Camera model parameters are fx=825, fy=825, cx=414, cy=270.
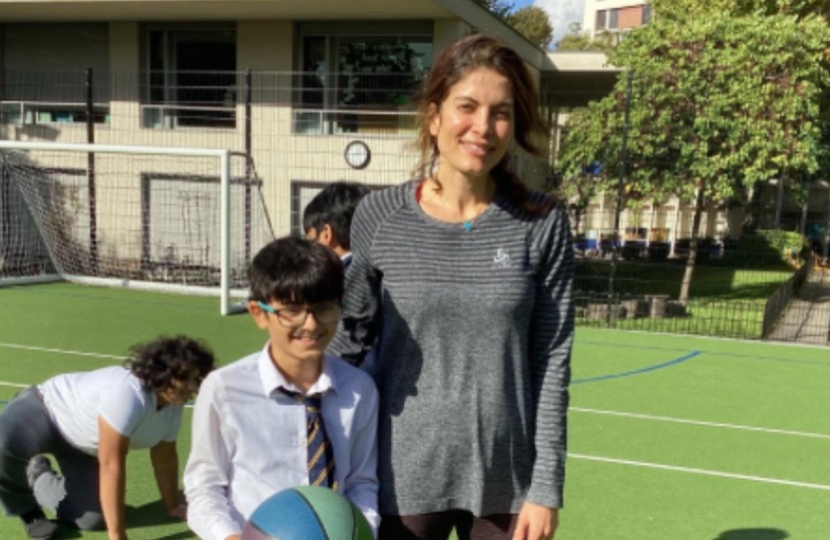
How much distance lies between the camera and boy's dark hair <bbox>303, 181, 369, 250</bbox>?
134 inches

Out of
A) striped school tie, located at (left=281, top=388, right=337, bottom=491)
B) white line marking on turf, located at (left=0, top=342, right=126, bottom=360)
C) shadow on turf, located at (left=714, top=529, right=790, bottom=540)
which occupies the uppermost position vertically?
striped school tie, located at (left=281, top=388, right=337, bottom=491)

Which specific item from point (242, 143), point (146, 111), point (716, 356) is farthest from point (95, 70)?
point (716, 356)

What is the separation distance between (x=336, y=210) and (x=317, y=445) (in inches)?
62.0

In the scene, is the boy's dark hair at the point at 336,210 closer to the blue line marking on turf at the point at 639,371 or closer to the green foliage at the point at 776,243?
the blue line marking on turf at the point at 639,371

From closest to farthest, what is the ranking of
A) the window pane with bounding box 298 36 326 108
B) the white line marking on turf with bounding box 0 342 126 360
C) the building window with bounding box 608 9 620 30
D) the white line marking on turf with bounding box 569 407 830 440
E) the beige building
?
the white line marking on turf with bounding box 569 407 830 440
the white line marking on turf with bounding box 0 342 126 360
the window pane with bounding box 298 36 326 108
the beige building
the building window with bounding box 608 9 620 30

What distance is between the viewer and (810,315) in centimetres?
1165

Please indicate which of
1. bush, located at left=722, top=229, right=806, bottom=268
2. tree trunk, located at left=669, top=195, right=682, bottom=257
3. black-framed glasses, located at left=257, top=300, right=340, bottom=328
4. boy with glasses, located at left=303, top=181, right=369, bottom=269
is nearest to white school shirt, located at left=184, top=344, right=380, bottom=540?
black-framed glasses, located at left=257, top=300, right=340, bottom=328

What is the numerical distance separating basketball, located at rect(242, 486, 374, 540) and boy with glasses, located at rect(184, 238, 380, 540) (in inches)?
4.8

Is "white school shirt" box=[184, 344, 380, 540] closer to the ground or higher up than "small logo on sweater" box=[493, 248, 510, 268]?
closer to the ground

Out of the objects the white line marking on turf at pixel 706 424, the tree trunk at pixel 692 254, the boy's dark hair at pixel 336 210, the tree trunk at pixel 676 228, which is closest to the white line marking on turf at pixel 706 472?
the white line marking on turf at pixel 706 424

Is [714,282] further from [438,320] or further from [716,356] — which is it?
[438,320]

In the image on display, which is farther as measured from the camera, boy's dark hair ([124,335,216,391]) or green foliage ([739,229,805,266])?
green foliage ([739,229,805,266])

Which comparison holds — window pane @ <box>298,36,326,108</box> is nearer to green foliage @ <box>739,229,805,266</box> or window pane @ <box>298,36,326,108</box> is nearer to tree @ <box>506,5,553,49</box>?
green foliage @ <box>739,229,805,266</box>

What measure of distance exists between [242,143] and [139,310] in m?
4.73
